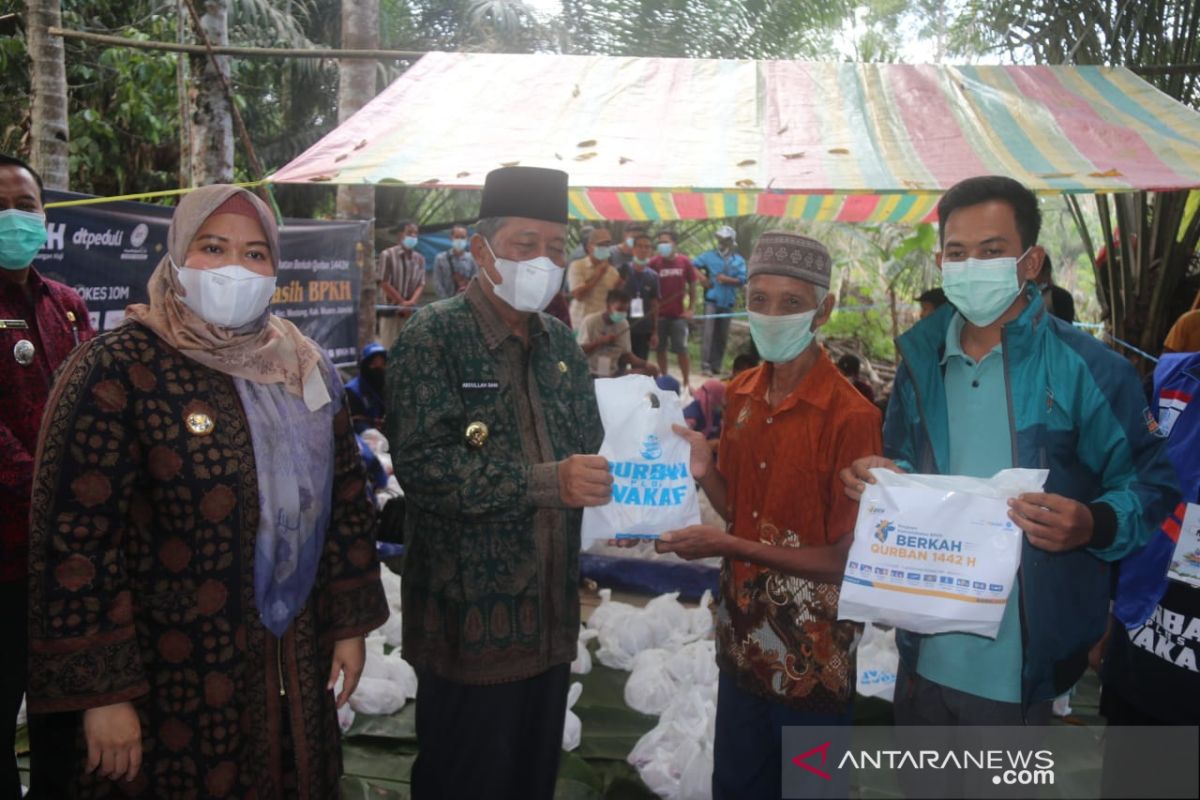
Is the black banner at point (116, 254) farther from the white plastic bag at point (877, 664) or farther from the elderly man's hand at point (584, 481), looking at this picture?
the white plastic bag at point (877, 664)

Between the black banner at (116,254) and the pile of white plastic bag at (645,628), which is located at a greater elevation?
the black banner at (116,254)

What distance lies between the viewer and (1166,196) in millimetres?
5641

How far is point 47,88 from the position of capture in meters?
5.07

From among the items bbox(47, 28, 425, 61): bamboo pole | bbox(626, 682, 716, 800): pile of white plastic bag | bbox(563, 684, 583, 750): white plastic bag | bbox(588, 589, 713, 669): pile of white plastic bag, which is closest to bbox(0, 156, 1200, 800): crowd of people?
bbox(626, 682, 716, 800): pile of white plastic bag

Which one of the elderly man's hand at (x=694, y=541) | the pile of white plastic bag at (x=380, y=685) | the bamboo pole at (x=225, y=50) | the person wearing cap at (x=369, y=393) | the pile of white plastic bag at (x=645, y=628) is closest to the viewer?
the elderly man's hand at (x=694, y=541)

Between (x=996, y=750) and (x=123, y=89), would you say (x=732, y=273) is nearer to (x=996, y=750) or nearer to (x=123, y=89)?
(x=123, y=89)

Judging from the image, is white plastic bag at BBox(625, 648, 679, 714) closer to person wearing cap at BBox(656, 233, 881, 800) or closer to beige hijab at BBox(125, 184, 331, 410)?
person wearing cap at BBox(656, 233, 881, 800)

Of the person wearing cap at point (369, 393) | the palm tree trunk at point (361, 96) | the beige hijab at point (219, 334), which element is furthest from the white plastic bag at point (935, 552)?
the palm tree trunk at point (361, 96)

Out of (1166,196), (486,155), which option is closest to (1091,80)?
(1166,196)

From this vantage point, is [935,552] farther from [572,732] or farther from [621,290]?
[621,290]

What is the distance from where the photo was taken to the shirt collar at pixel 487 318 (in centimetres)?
212

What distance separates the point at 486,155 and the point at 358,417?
230 cm

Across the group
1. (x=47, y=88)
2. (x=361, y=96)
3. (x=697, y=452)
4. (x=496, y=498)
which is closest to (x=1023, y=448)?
(x=697, y=452)

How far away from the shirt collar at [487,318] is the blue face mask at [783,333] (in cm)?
61
